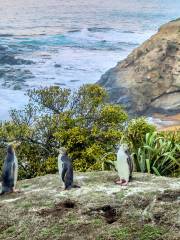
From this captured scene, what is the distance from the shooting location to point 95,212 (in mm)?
10406

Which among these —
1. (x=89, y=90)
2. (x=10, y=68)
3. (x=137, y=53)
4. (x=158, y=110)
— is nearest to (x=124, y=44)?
(x=10, y=68)

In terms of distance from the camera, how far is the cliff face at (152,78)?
45312mm

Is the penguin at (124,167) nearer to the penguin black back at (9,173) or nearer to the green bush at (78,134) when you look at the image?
the penguin black back at (9,173)

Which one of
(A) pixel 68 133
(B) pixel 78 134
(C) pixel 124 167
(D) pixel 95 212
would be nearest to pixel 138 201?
(D) pixel 95 212

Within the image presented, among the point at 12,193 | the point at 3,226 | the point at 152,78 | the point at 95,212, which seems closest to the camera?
the point at 3,226

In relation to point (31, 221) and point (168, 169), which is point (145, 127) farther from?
point (31, 221)

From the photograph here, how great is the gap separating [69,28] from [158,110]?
70236mm

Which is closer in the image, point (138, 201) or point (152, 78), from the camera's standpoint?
point (138, 201)

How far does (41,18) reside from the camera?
130 meters

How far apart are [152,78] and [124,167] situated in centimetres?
3572

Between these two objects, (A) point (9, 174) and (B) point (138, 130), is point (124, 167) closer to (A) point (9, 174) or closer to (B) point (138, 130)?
(A) point (9, 174)

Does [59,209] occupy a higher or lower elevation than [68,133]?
lower

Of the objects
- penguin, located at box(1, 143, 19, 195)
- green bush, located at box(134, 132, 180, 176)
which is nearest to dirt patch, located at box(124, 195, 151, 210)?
penguin, located at box(1, 143, 19, 195)

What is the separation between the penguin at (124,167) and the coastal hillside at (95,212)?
0.17 meters
